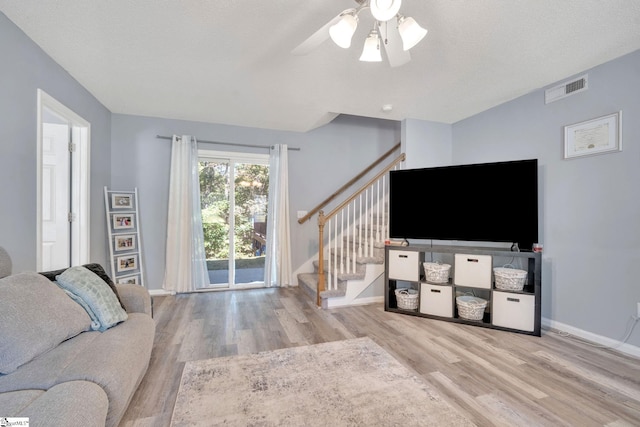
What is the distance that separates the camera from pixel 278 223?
4297mm

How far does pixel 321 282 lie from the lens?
346cm

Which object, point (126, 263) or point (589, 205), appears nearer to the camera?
point (589, 205)

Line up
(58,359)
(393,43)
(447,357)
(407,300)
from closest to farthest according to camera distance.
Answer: (58,359) → (393,43) → (447,357) → (407,300)

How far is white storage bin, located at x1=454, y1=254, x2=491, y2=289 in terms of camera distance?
9.57 feet

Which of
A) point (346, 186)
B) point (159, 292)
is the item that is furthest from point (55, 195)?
point (346, 186)

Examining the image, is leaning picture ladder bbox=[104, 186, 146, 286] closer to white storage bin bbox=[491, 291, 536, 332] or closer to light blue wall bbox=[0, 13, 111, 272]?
light blue wall bbox=[0, 13, 111, 272]

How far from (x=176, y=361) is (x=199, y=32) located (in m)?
2.52

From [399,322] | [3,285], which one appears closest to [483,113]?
[399,322]

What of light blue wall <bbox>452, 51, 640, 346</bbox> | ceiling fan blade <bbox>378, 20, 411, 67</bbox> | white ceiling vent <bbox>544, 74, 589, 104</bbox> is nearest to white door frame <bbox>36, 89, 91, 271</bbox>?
ceiling fan blade <bbox>378, 20, 411, 67</bbox>

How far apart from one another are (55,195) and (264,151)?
2.53 meters

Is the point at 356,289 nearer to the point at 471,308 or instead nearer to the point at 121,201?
the point at 471,308

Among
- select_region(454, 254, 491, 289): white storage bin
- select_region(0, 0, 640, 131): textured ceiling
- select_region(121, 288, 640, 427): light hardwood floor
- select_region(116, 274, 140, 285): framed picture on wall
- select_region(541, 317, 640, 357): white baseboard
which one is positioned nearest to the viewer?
select_region(121, 288, 640, 427): light hardwood floor

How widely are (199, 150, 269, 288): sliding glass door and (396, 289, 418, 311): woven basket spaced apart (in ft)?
7.04

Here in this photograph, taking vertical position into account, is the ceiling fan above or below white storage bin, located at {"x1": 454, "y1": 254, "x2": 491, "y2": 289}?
above
